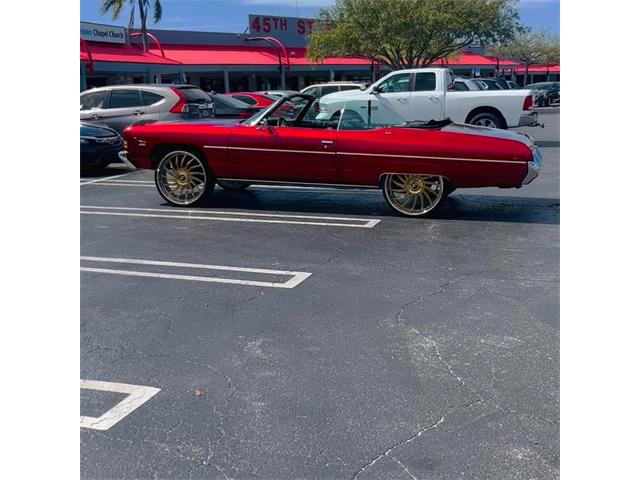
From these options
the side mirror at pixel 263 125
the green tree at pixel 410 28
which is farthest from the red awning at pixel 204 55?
the side mirror at pixel 263 125

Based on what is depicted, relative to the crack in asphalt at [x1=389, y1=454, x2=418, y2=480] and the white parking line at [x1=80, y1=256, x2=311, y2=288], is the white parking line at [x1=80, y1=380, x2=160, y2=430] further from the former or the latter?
the white parking line at [x1=80, y1=256, x2=311, y2=288]

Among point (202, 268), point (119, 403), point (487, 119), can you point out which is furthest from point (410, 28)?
point (119, 403)

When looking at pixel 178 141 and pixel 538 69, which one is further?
pixel 538 69

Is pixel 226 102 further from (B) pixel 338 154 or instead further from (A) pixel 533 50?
(A) pixel 533 50

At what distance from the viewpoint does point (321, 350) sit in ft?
15.2

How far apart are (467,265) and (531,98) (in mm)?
10610

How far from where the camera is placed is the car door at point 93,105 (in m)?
15.5

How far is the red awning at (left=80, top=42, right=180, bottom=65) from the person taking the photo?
101 ft

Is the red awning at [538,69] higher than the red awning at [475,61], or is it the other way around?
the red awning at [538,69]

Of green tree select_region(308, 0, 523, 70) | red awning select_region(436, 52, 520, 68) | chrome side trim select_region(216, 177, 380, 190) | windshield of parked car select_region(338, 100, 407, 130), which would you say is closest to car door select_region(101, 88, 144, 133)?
chrome side trim select_region(216, 177, 380, 190)

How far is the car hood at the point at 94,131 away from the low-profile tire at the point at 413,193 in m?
7.11

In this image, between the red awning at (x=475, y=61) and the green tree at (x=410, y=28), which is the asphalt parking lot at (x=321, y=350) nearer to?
the green tree at (x=410, y=28)

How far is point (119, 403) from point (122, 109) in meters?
12.5
